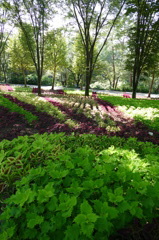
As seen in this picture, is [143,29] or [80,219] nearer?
[80,219]

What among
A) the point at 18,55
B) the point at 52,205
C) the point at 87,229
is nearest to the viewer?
the point at 87,229

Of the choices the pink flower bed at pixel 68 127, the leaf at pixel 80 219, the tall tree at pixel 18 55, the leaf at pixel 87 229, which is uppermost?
the tall tree at pixel 18 55

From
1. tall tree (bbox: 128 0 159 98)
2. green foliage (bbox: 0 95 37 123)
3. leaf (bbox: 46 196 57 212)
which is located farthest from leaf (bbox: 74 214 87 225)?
tall tree (bbox: 128 0 159 98)

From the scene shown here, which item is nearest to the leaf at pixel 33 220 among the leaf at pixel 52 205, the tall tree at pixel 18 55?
the leaf at pixel 52 205

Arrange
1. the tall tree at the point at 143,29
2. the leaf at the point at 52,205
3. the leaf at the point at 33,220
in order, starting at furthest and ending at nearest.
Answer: the tall tree at the point at 143,29
the leaf at the point at 52,205
the leaf at the point at 33,220

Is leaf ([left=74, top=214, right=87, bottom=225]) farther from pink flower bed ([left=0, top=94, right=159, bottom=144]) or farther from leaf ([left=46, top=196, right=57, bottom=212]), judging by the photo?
pink flower bed ([left=0, top=94, right=159, bottom=144])

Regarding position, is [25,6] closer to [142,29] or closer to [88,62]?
[88,62]

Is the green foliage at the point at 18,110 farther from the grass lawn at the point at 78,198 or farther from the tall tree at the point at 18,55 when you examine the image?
the tall tree at the point at 18,55

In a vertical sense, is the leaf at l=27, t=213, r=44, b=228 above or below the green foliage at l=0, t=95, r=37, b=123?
below

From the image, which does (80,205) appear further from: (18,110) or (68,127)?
(18,110)

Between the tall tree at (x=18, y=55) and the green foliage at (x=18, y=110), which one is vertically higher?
the tall tree at (x=18, y=55)

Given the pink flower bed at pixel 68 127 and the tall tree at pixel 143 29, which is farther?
the tall tree at pixel 143 29

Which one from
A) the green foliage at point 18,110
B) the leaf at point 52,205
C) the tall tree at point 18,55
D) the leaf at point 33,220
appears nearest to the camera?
the leaf at point 33,220

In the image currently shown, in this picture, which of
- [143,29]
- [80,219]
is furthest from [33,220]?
[143,29]
